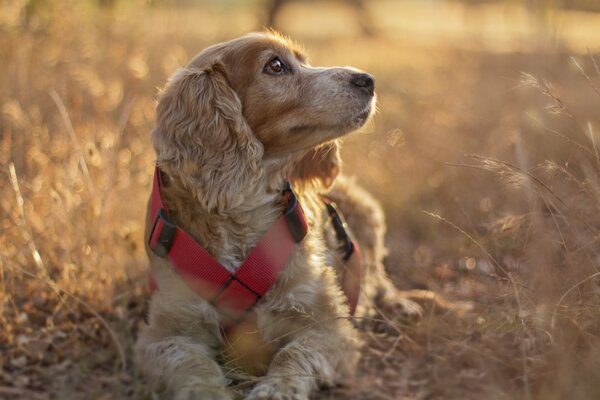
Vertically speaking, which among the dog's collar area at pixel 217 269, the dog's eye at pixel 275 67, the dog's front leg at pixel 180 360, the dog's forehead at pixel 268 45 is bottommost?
the dog's front leg at pixel 180 360

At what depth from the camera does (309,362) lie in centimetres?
305

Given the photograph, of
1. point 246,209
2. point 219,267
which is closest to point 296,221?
point 246,209

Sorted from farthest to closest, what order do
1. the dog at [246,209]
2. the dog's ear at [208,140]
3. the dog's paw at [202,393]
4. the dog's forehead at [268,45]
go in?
the dog's forehead at [268,45] < the dog's ear at [208,140] < the dog at [246,209] < the dog's paw at [202,393]

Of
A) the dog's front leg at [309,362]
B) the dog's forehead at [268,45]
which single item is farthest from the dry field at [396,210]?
the dog's forehead at [268,45]

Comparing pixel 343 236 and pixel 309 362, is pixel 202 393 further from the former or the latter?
pixel 343 236

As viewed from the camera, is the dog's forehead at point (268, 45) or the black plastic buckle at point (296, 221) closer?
the black plastic buckle at point (296, 221)

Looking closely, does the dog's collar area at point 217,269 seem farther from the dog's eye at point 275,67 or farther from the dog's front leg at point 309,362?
the dog's eye at point 275,67

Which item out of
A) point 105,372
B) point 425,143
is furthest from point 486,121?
point 105,372

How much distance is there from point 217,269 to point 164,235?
0.28 metres

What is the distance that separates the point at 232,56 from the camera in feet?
11.8

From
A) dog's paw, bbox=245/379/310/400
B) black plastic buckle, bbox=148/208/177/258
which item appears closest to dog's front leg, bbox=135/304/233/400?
dog's paw, bbox=245/379/310/400

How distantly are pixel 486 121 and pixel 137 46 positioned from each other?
12.0 ft

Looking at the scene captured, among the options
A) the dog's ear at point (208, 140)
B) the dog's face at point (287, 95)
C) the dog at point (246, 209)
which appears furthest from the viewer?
the dog's face at point (287, 95)

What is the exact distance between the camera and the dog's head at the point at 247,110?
3.38m
